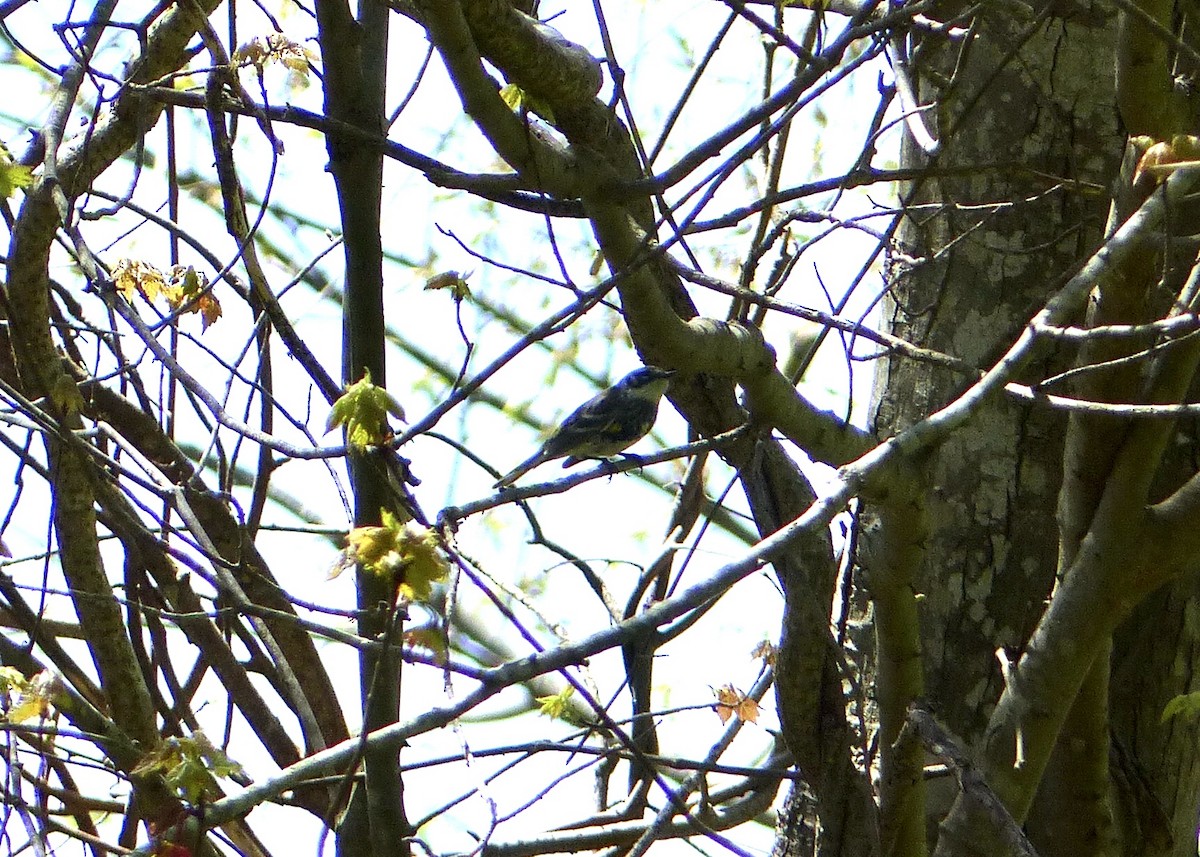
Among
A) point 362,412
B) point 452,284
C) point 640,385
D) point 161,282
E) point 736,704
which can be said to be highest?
point 640,385

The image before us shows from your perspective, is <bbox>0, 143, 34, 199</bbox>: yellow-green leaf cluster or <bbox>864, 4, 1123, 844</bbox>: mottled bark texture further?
<bbox>864, 4, 1123, 844</bbox>: mottled bark texture

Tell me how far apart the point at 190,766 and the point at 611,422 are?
2521 mm

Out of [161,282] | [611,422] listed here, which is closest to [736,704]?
[611,422]

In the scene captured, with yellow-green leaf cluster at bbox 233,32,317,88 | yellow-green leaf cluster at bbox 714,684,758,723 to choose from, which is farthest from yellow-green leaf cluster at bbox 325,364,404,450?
yellow-green leaf cluster at bbox 714,684,758,723

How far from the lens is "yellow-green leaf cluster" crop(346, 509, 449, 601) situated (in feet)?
6.17

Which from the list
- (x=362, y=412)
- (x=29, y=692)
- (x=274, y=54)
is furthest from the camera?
(x=274, y=54)

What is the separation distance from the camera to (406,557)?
1893 mm

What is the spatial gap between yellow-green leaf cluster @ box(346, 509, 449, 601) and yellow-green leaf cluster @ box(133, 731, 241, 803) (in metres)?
0.93

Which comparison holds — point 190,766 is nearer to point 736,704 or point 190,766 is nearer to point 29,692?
point 29,692

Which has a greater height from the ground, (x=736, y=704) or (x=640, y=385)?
(x=640, y=385)

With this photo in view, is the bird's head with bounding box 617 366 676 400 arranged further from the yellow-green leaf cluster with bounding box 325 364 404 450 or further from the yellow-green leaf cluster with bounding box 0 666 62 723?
the yellow-green leaf cluster with bounding box 325 364 404 450

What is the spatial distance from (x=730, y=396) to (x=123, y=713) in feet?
5.98

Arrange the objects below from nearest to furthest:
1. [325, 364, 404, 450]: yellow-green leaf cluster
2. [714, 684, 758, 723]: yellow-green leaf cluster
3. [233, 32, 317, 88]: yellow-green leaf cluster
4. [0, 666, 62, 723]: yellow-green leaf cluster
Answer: [325, 364, 404, 450]: yellow-green leaf cluster
[0, 666, 62, 723]: yellow-green leaf cluster
[233, 32, 317, 88]: yellow-green leaf cluster
[714, 684, 758, 723]: yellow-green leaf cluster

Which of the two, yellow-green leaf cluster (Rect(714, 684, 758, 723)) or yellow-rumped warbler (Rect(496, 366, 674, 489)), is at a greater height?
yellow-rumped warbler (Rect(496, 366, 674, 489))
